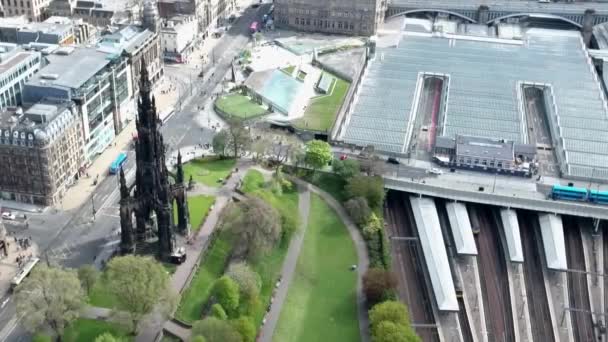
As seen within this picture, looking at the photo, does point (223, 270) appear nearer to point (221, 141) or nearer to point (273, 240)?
point (273, 240)

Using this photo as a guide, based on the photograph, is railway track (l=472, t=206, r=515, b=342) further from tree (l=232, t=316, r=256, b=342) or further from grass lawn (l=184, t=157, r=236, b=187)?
grass lawn (l=184, t=157, r=236, b=187)

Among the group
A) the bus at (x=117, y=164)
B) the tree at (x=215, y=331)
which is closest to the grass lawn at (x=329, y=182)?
the bus at (x=117, y=164)

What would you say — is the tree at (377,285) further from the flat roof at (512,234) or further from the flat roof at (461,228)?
the flat roof at (512,234)

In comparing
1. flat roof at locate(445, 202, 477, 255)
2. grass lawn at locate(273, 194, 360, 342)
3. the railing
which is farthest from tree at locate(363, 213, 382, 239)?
flat roof at locate(445, 202, 477, 255)

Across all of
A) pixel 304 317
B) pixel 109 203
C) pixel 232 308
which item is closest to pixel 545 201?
pixel 304 317

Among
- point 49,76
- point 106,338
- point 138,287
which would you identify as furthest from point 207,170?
point 106,338
